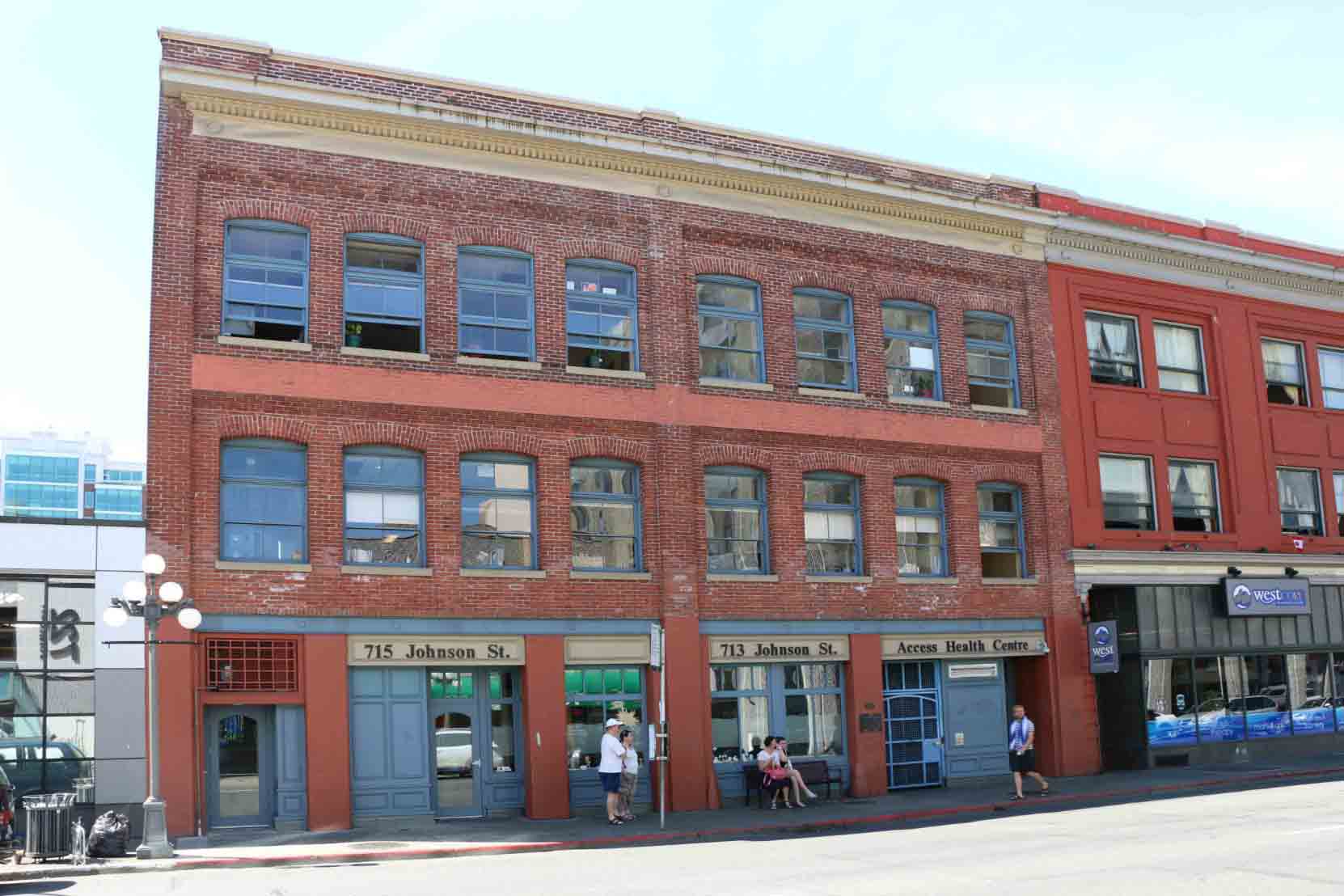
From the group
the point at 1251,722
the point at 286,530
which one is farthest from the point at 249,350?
the point at 1251,722

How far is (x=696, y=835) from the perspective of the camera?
2103 cm

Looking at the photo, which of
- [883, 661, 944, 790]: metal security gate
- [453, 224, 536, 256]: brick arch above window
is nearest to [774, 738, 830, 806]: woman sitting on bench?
[883, 661, 944, 790]: metal security gate

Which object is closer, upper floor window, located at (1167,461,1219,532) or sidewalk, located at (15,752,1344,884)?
sidewalk, located at (15,752,1344,884)

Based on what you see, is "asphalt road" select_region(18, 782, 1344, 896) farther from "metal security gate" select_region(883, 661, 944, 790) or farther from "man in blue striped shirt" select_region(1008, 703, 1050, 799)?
"metal security gate" select_region(883, 661, 944, 790)

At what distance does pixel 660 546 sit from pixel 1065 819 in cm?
813

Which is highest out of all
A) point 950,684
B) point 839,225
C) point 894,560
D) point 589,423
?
point 839,225

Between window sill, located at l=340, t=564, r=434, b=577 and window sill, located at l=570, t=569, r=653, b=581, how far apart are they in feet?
8.42

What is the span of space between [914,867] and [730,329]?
522 inches

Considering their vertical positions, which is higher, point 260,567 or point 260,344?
point 260,344

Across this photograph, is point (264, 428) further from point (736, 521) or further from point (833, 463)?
point (833, 463)

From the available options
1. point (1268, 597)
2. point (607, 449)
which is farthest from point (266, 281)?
point (1268, 597)

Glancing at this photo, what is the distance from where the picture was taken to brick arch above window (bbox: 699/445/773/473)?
2597 centimetres

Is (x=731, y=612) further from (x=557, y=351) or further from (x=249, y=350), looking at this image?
(x=249, y=350)

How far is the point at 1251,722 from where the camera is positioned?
103 ft
